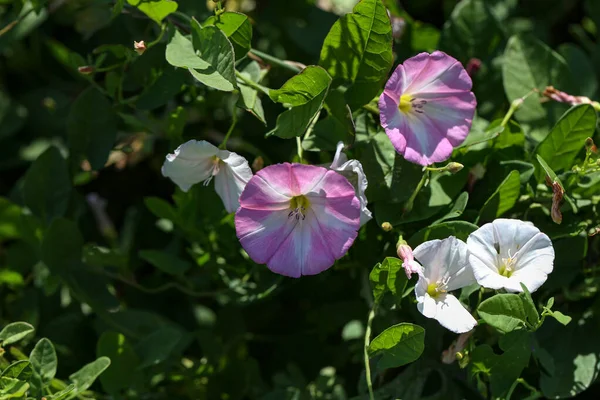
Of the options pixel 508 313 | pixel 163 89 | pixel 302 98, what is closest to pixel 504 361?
pixel 508 313

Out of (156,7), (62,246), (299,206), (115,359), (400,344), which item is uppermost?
(156,7)

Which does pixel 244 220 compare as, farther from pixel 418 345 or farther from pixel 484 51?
pixel 484 51

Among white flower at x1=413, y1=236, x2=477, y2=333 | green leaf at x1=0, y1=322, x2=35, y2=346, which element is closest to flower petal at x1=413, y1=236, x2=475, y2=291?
white flower at x1=413, y1=236, x2=477, y2=333

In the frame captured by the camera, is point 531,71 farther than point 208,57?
Yes

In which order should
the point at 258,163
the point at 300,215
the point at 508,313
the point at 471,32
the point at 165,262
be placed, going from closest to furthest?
the point at 508,313, the point at 300,215, the point at 258,163, the point at 165,262, the point at 471,32

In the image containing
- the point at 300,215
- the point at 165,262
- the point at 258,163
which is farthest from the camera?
the point at 165,262

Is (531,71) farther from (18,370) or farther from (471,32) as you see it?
(18,370)

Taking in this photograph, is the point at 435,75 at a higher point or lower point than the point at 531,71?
higher
